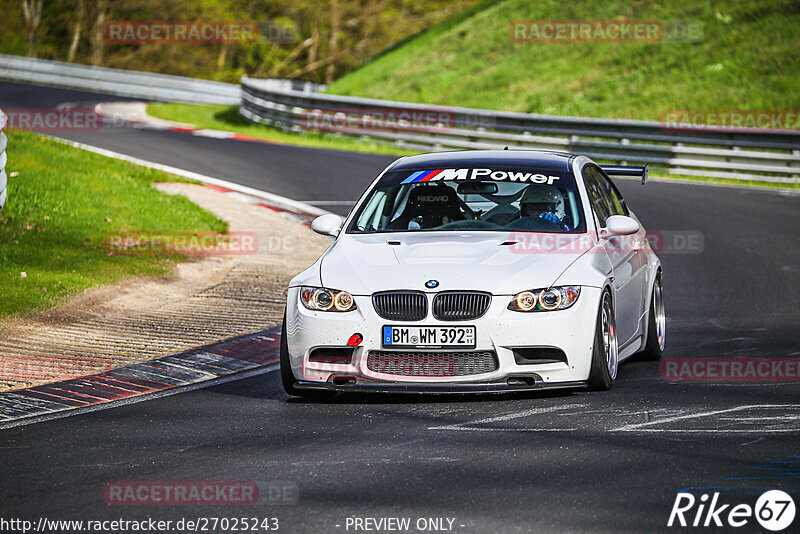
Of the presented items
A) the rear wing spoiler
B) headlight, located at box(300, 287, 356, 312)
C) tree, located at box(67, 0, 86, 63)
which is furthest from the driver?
tree, located at box(67, 0, 86, 63)

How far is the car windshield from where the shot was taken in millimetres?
8953

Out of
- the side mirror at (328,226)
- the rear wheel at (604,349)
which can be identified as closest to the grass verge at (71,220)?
the side mirror at (328,226)

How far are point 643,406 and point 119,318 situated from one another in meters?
5.54

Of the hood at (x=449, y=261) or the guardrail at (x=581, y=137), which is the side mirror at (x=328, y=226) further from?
the guardrail at (x=581, y=137)

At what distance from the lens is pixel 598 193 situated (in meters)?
9.66

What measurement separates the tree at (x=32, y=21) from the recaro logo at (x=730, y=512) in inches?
2430

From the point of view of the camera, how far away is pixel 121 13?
224ft

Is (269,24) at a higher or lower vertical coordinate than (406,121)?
higher

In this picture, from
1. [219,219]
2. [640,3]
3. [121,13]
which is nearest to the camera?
[219,219]

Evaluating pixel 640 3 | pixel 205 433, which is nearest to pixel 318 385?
pixel 205 433

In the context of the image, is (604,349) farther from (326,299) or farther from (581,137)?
(581,137)

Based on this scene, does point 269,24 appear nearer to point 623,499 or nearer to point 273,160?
point 273,160

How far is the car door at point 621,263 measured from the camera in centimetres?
874

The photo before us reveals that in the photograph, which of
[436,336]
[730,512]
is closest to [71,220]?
[436,336]
